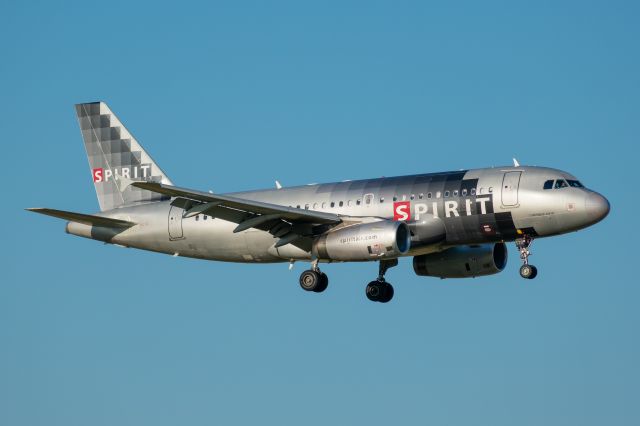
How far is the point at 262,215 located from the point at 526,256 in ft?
37.9

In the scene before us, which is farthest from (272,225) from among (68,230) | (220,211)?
(68,230)

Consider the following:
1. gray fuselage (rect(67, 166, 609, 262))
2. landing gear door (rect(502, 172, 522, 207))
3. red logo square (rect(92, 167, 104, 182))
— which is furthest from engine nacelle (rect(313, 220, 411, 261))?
red logo square (rect(92, 167, 104, 182))

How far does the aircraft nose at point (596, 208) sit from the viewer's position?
57.1 meters

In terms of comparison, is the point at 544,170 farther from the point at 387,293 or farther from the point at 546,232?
the point at 387,293

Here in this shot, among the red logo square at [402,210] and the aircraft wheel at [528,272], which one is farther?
the red logo square at [402,210]

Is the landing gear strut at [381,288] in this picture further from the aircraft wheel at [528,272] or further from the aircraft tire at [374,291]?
the aircraft wheel at [528,272]

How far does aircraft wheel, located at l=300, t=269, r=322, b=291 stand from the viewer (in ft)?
198

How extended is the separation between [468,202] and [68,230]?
20.6 m

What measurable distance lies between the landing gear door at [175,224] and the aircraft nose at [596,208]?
19.3m

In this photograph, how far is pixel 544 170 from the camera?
192 feet

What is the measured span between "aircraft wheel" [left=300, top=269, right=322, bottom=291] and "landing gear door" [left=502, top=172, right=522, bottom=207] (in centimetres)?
889

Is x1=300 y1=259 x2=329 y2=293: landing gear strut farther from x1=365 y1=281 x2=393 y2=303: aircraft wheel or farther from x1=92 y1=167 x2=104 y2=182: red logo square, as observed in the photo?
x1=92 y1=167 x2=104 y2=182: red logo square

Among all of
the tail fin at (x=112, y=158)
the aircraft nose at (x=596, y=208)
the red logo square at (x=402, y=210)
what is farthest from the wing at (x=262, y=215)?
the aircraft nose at (x=596, y=208)

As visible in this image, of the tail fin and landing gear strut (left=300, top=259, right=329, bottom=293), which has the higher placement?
the tail fin
